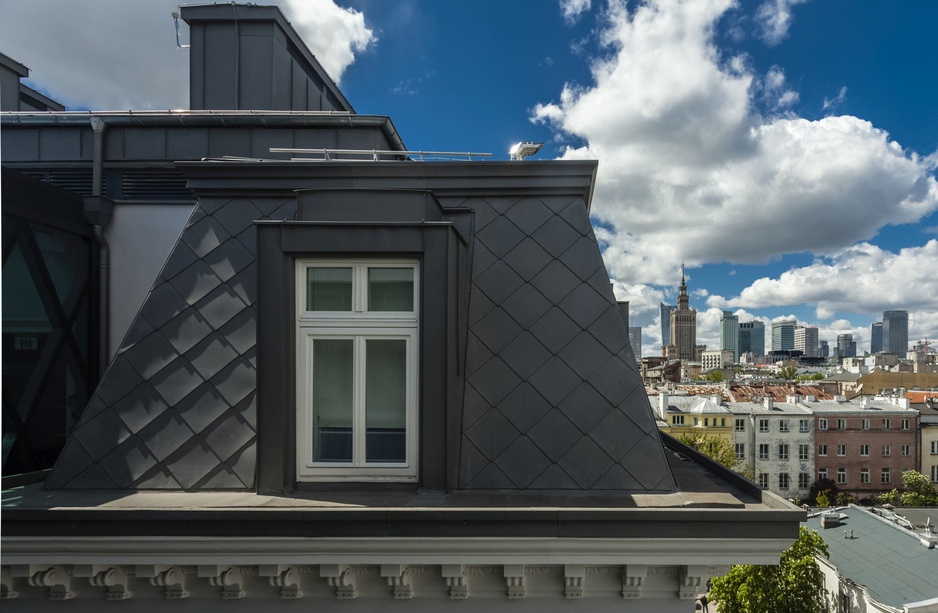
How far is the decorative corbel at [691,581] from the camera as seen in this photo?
3398 mm

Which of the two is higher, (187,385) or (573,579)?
(187,385)

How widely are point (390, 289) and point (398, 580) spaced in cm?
222

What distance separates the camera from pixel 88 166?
6523 mm

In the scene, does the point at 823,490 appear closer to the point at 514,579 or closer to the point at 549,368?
the point at 549,368

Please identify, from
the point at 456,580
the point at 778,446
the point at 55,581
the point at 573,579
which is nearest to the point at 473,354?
the point at 456,580

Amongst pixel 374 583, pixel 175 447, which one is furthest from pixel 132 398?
pixel 374 583

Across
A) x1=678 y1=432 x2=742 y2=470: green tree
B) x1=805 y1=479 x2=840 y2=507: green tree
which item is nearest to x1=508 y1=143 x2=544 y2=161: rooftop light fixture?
x1=678 y1=432 x2=742 y2=470: green tree

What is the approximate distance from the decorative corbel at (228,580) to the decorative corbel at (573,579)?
7.91 ft

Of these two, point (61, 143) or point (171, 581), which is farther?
point (61, 143)

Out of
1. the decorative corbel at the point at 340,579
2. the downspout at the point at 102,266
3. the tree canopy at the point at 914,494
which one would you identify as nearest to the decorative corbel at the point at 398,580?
the decorative corbel at the point at 340,579

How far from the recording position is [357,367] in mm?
3840

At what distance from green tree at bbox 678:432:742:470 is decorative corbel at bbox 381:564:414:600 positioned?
39.9m

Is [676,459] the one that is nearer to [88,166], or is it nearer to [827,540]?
[88,166]

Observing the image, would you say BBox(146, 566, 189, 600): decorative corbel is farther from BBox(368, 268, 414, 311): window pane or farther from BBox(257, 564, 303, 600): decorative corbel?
BBox(368, 268, 414, 311): window pane
